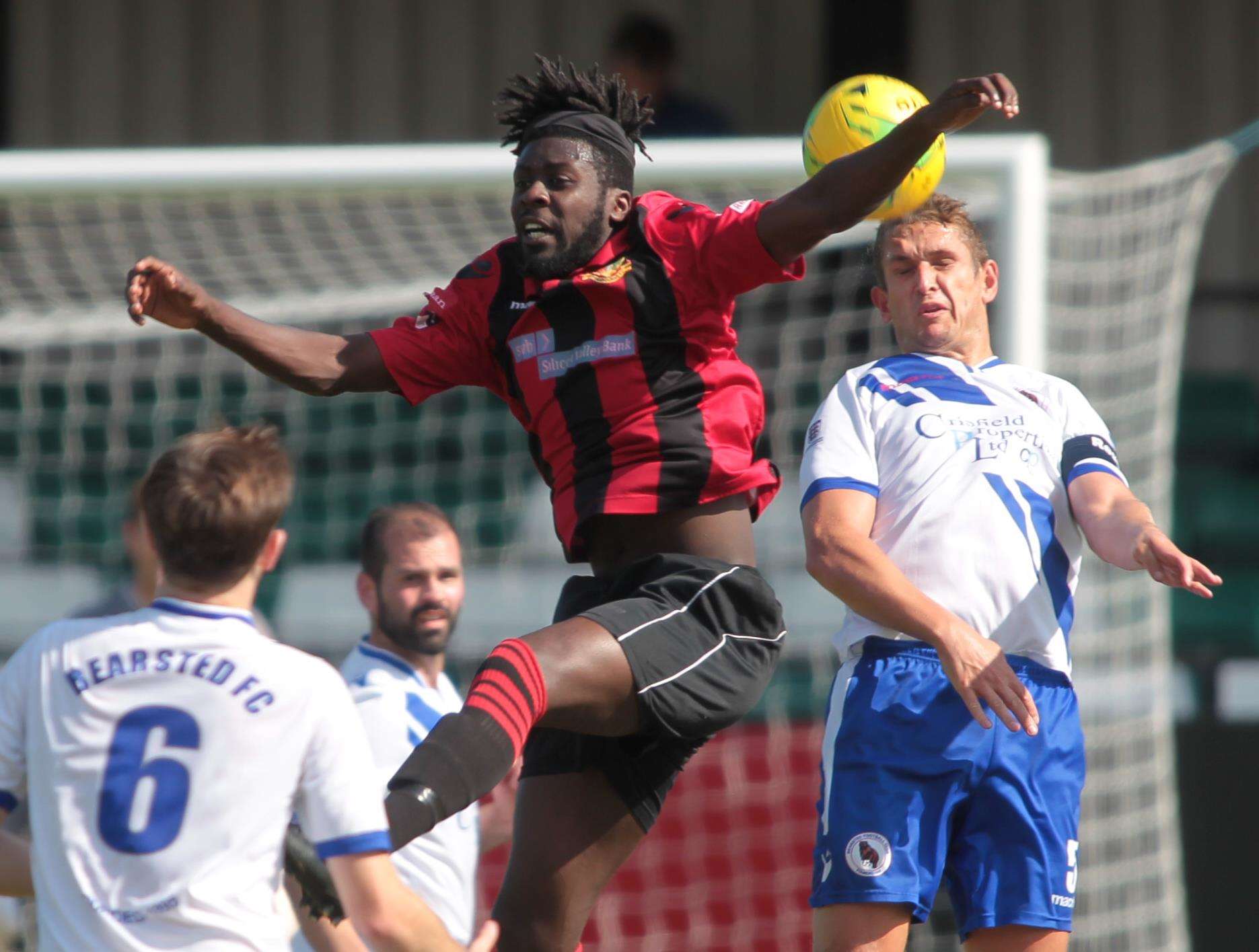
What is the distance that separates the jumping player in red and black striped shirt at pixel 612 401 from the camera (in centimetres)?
308

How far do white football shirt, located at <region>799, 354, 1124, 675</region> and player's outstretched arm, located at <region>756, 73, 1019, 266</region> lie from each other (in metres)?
0.41

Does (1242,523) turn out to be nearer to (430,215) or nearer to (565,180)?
(430,215)

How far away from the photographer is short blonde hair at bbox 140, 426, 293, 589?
2.46m

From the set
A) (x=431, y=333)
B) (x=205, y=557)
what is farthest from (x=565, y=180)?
(x=205, y=557)

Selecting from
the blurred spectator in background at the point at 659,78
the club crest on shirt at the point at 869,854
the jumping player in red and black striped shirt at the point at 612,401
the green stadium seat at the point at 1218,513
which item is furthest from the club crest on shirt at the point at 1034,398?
the green stadium seat at the point at 1218,513

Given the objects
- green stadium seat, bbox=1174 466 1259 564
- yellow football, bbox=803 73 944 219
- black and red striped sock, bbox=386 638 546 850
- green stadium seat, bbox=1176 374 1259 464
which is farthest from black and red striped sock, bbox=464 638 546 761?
green stadium seat, bbox=1176 374 1259 464

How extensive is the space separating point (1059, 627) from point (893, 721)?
15.5 inches

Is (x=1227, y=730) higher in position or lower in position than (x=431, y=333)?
lower

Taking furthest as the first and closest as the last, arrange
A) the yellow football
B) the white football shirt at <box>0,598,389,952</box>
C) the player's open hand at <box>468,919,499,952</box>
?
the yellow football → the player's open hand at <box>468,919,499,952</box> → the white football shirt at <box>0,598,389,952</box>

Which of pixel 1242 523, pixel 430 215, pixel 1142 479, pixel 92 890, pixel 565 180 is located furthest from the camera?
pixel 1242 523

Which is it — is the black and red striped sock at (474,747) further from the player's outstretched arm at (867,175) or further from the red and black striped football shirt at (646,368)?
the player's outstretched arm at (867,175)

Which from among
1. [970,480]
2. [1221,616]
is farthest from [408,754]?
[1221,616]

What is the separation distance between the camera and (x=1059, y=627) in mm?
3188

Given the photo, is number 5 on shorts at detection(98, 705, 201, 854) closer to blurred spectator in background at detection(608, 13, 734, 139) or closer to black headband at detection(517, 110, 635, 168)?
black headband at detection(517, 110, 635, 168)
